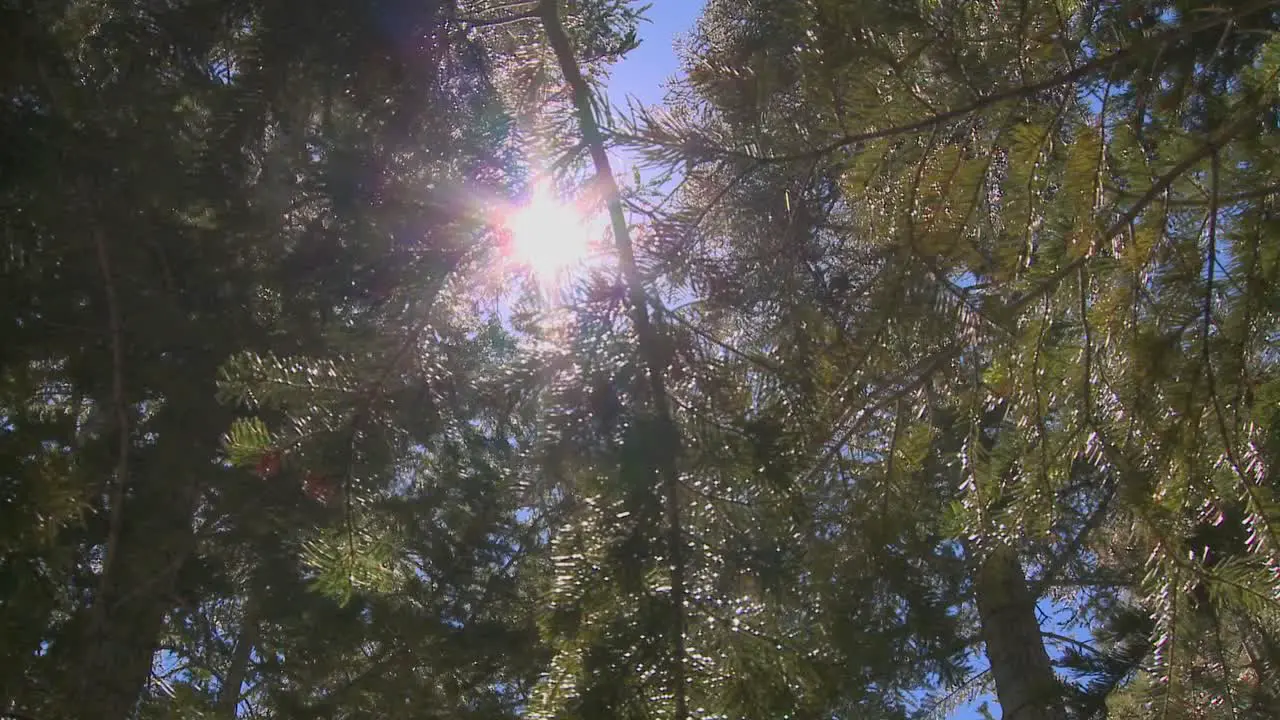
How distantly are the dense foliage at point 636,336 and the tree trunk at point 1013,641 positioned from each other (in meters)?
0.29

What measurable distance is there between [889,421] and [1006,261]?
469mm

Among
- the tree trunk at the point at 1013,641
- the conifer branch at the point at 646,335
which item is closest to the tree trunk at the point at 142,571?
the conifer branch at the point at 646,335

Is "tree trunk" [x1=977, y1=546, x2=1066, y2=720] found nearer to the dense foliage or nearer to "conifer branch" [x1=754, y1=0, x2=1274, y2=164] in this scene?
the dense foliage

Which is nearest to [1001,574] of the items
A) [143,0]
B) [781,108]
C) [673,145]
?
[781,108]

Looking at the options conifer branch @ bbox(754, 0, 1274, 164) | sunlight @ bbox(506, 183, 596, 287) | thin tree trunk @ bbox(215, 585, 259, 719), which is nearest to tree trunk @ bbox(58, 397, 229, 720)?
thin tree trunk @ bbox(215, 585, 259, 719)

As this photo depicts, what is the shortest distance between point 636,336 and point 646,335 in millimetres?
19

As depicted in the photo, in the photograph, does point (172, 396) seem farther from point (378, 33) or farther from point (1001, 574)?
point (1001, 574)

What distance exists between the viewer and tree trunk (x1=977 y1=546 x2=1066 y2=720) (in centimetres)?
412

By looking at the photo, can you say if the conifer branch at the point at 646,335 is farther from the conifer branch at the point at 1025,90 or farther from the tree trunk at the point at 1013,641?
the tree trunk at the point at 1013,641

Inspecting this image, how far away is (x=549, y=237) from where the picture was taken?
79.9 inches

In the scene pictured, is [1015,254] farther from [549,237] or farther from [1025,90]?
[549,237]

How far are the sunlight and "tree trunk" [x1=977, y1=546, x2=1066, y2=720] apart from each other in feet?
9.13

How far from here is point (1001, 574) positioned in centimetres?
366

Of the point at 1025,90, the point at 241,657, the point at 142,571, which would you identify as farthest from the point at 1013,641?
the point at 241,657
